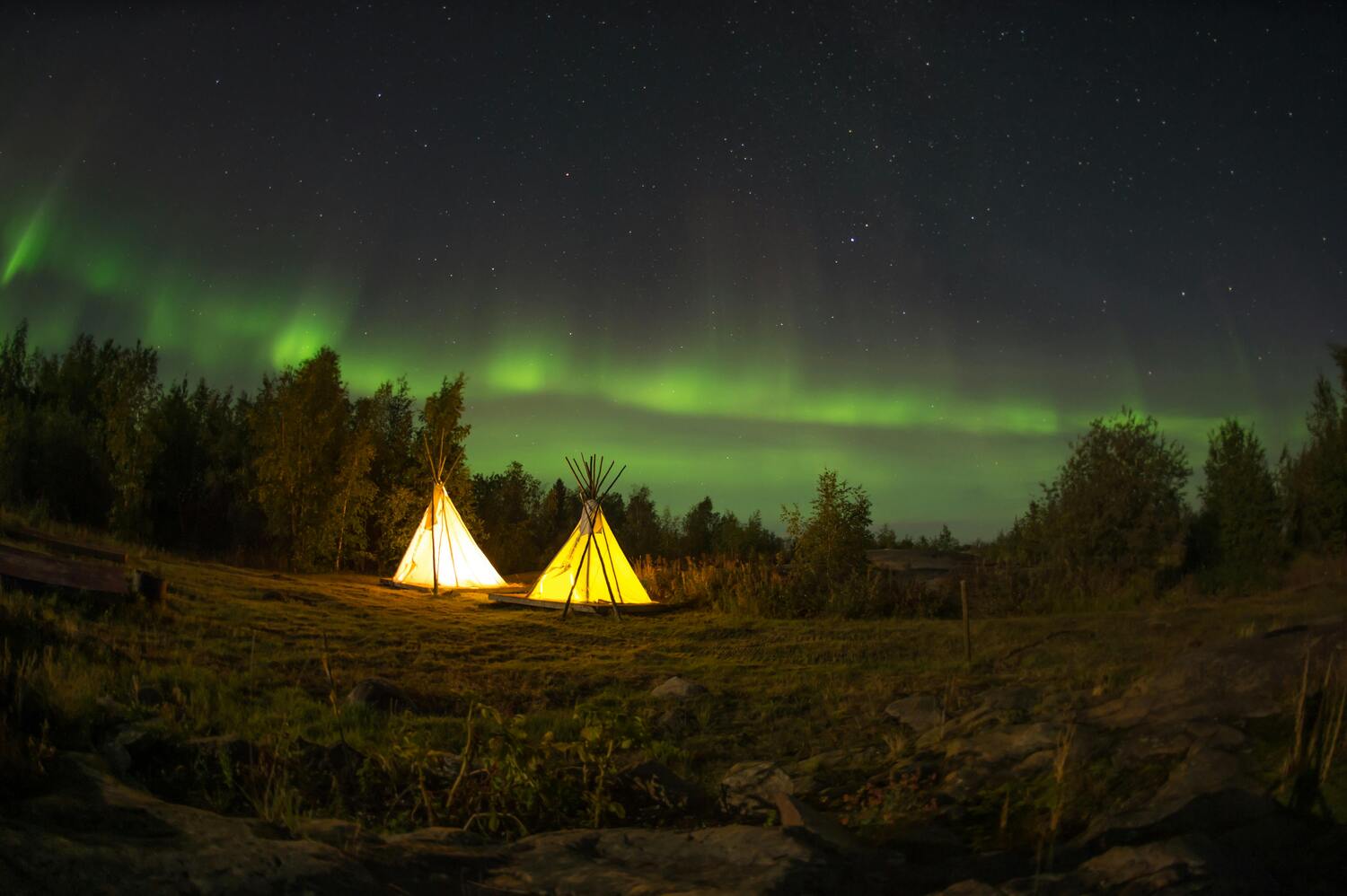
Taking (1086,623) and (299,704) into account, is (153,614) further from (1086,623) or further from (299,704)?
(1086,623)

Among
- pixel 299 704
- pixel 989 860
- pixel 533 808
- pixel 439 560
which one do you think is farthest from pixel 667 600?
pixel 989 860

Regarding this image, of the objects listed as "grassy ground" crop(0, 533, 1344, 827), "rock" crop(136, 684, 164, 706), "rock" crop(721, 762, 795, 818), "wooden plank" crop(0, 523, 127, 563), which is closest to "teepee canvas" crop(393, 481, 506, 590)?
"grassy ground" crop(0, 533, 1344, 827)

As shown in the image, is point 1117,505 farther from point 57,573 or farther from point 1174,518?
point 57,573

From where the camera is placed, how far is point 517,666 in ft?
30.5

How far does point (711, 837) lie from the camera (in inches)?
153

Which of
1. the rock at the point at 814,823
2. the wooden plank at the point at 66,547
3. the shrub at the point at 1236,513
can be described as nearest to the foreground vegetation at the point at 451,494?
the shrub at the point at 1236,513

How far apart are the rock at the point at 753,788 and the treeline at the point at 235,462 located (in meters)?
14.6

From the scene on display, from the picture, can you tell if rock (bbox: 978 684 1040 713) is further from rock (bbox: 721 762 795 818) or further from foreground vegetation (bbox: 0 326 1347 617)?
foreground vegetation (bbox: 0 326 1347 617)

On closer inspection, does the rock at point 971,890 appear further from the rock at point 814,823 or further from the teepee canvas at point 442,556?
the teepee canvas at point 442,556

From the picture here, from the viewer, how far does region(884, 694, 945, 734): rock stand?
20.1 feet

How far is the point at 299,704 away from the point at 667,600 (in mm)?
10292

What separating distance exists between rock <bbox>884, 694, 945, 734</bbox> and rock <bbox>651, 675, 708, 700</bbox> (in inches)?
66.0

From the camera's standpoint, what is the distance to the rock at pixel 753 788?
4785mm

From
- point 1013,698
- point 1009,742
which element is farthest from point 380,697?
point 1013,698
